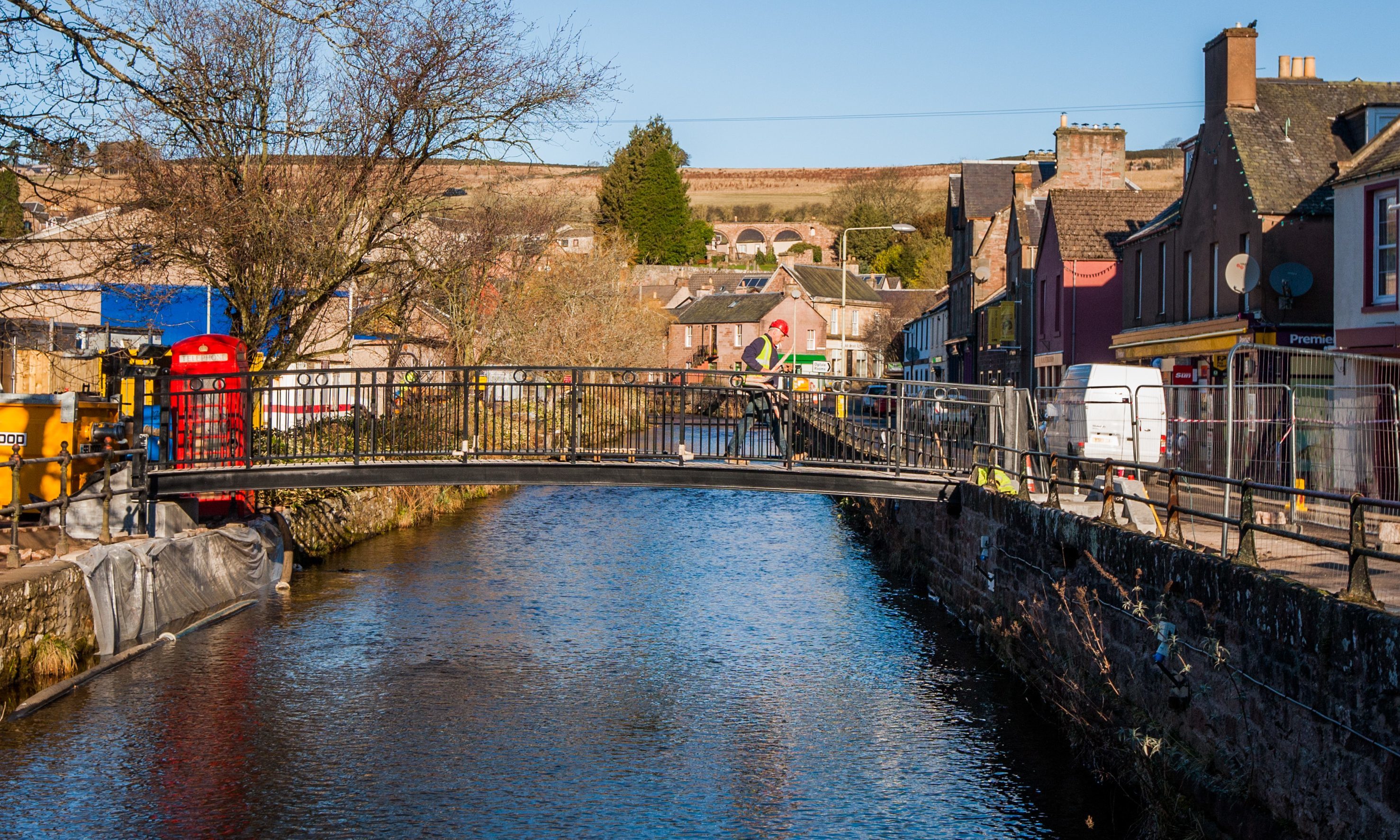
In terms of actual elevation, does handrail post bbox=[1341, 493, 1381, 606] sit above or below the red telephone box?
below

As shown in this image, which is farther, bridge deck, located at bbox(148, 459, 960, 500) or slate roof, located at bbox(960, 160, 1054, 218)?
slate roof, located at bbox(960, 160, 1054, 218)

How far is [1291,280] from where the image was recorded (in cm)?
2308

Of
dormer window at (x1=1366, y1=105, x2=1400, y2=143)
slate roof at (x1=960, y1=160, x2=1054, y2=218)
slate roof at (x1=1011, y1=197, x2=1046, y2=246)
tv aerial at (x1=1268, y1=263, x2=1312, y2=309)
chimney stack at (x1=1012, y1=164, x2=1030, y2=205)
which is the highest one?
slate roof at (x1=960, y1=160, x2=1054, y2=218)

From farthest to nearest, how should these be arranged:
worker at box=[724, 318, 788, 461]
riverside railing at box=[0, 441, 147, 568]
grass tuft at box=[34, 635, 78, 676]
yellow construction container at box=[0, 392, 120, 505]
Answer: worker at box=[724, 318, 788, 461] → yellow construction container at box=[0, 392, 120, 505] → riverside railing at box=[0, 441, 147, 568] → grass tuft at box=[34, 635, 78, 676]

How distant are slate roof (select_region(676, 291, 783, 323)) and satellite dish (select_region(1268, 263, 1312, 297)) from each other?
6546 centimetres

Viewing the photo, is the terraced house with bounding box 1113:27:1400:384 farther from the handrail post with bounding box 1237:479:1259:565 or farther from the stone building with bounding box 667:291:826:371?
the stone building with bounding box 667:291:826:371

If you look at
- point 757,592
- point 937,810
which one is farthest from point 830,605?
point 937,810

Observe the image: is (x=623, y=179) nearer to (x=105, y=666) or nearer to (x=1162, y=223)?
(x=1162, y=223)

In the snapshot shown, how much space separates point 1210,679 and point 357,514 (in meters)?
17.6

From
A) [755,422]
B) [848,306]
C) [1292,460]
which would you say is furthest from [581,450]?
[848,306]

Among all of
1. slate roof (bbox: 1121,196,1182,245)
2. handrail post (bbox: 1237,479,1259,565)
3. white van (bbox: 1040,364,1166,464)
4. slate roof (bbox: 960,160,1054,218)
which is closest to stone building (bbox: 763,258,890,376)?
slate roof (bbox: 960,160,1054,218)

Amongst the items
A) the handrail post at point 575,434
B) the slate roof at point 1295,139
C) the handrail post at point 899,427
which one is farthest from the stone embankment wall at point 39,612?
the slate roof at point 1295,139

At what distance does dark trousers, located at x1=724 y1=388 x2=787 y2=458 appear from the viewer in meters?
16.5

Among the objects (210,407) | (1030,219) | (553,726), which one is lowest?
(553,726)
